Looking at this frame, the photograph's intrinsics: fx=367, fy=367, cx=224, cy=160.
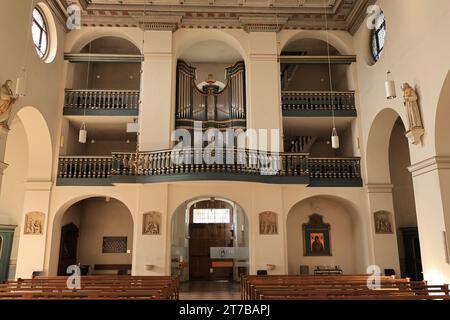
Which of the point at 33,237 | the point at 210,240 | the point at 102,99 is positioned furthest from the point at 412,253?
the point at 33,237

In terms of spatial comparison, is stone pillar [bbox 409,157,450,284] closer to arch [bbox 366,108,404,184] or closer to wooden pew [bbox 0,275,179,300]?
arch [bbox 366,108,404,184]

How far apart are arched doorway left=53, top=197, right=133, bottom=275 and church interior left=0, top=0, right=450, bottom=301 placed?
56 millimetres

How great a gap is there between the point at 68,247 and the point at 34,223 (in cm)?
215

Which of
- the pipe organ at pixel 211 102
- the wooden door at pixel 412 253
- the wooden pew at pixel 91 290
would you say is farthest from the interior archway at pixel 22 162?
the wooden door at pixel 412 253

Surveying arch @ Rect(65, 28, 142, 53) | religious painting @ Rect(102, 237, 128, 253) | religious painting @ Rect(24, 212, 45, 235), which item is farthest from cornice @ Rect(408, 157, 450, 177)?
religious painting @ Rect(24, 212, 45, 235)

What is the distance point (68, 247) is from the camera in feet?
47.3

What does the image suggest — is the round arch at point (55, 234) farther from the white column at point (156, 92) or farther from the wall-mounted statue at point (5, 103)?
the wall-mounted statue at point (5, 103)

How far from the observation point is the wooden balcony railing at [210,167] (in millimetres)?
11969

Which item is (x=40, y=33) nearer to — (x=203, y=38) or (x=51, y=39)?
(x=51, y=39)

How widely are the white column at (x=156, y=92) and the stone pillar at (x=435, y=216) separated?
326 inches
